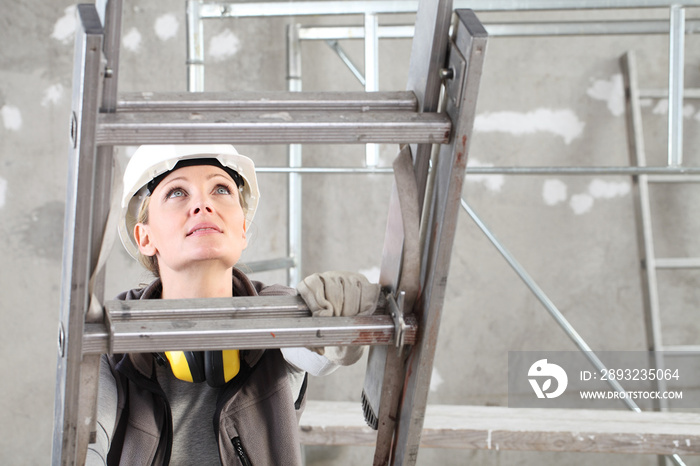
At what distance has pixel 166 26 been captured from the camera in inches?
141

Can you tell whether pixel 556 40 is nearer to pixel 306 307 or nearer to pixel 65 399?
pixel 306 307

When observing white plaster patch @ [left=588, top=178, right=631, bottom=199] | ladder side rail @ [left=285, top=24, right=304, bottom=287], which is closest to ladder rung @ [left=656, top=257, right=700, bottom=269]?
white plaster patch @ [left=588, top=178, right=631, bottom=199]

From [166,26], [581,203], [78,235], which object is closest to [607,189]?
[581,203]

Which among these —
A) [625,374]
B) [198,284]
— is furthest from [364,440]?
[625,374]

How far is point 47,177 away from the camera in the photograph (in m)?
3.55

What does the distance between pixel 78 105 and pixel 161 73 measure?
293 cm

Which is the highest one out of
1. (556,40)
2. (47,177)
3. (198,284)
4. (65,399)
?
(556,40)

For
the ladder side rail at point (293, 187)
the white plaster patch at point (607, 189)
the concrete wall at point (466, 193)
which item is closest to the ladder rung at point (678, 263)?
the concrete wall at point (466, 193)

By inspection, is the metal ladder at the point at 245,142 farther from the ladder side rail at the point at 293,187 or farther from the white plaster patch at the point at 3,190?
the white plaster patch at the point at 3,190

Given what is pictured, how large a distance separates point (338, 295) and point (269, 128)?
280 millimetres

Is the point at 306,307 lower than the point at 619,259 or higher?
lower

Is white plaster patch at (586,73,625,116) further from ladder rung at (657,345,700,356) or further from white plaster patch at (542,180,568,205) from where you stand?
ladder rung at (657,345,700,356)

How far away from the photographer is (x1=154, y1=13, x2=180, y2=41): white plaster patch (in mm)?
3572

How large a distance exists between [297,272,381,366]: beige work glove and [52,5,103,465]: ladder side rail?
0.99 feet
